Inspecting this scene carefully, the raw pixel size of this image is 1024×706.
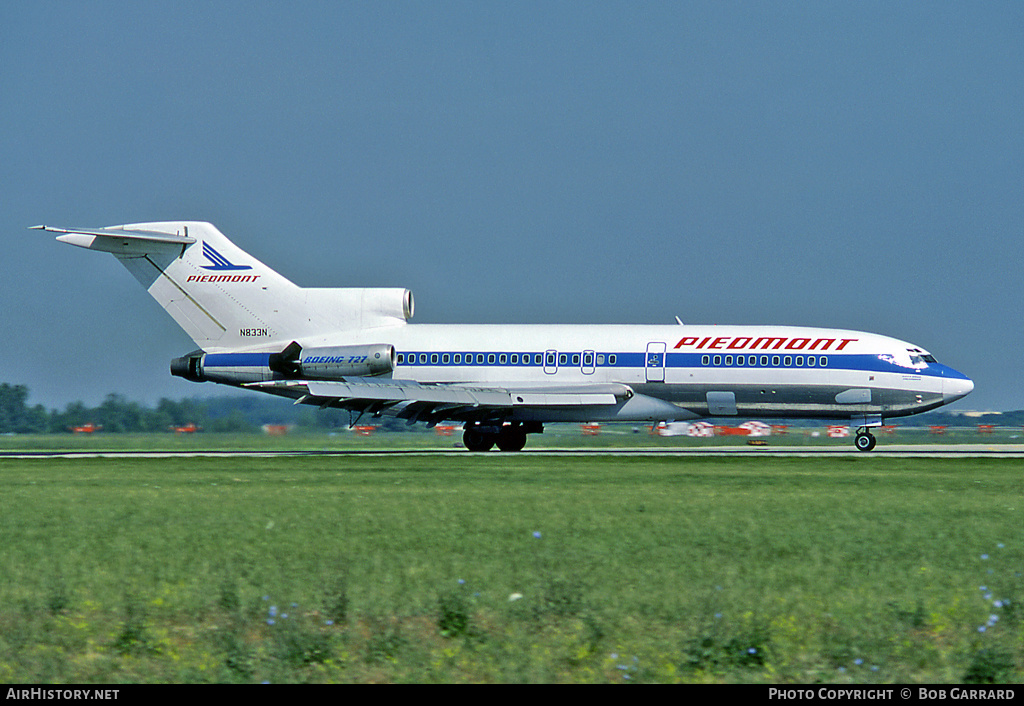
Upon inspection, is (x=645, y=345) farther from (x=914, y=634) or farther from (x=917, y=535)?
(x=914, y=634)

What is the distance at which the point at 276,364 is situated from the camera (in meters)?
41.8

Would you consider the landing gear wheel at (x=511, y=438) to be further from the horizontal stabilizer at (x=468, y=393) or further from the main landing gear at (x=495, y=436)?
the horizontal stabilizer at (x=468, y=393)

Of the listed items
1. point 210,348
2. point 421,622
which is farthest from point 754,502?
point 210,348

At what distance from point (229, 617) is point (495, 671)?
2707 millimetres

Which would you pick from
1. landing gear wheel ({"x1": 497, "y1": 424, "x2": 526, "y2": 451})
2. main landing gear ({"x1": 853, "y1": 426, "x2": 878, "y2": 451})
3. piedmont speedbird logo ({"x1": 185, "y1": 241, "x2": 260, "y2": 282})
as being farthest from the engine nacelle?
main landing gear ({"x1": 853, "y1": 426, "x2": 878, "y2": 451})

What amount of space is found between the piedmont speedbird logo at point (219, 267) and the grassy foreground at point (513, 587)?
77.9 feet

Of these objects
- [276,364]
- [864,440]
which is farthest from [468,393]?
[864,440]

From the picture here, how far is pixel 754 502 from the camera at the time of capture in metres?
18.8

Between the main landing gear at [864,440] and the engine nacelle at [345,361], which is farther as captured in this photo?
the engine nacelle at [345,361]

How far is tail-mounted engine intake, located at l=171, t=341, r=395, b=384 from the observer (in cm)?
4100

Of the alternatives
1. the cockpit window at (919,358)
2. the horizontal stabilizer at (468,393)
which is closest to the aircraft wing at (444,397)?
the horizontal stabilizer at (468,393)

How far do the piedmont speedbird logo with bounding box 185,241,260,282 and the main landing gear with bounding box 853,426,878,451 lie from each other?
22518 millimetres

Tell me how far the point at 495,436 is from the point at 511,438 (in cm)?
85

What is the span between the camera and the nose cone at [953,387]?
39.8 metres
